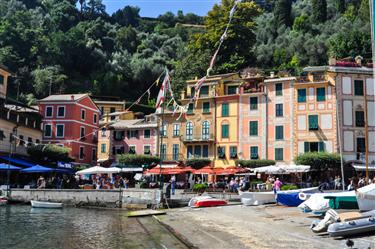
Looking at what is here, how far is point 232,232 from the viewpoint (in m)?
21.5

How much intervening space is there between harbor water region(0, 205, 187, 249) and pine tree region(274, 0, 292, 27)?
84.9 metres

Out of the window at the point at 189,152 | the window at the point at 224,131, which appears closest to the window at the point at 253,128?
Answer: the window at the point at 224,131

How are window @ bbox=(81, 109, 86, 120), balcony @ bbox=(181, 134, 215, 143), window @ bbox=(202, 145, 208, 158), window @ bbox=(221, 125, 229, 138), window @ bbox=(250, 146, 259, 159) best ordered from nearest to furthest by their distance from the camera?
window @ bbox=(250, 146, 259, 159)
window @ bbox=(221, 125, 229, 138)
balcony @ bbox=(181, 134, 215, 143)
window @ bbox=(202, 145, 208, 158)
window @ bbox=(81, 109, 86, 120)

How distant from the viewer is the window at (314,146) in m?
47.5

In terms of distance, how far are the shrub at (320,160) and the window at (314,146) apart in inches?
108

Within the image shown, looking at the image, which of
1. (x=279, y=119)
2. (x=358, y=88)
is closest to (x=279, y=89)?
(x=279, y=119)

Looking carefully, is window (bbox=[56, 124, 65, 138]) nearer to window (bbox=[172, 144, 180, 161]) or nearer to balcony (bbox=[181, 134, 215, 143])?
window (bbox=[172, 144, 180, 161])

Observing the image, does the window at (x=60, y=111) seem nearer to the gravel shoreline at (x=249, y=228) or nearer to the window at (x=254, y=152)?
the window at (x=254, y=152)

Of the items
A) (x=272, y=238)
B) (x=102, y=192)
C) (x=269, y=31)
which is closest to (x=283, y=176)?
(x=102, y=192)

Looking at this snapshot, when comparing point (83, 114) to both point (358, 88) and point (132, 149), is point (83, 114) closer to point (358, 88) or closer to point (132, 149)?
point (132, 149)

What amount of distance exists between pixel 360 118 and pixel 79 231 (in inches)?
1271

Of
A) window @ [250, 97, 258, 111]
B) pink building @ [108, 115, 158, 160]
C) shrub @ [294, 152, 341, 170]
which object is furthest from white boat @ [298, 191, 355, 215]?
pink building @ [108, 115, 158, 160]

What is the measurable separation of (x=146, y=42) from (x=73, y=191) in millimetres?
77460

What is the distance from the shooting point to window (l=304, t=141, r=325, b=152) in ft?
156
